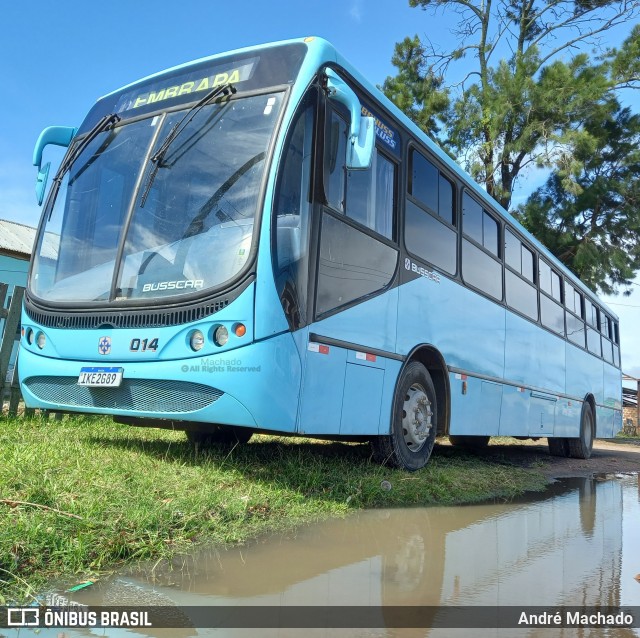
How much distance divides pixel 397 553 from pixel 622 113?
60.4 ft

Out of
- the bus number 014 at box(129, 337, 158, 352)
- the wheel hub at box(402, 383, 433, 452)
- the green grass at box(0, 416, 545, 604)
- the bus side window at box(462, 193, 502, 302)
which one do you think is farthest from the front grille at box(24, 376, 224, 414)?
the bus side window at box(462, 193, 502, 302)

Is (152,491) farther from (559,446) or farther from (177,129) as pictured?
(559,446)

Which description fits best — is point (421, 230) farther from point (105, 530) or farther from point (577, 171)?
point (577, 171)

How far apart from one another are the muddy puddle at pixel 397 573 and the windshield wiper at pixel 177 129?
2.79m

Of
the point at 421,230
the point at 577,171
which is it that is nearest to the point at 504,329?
the point at 421,230

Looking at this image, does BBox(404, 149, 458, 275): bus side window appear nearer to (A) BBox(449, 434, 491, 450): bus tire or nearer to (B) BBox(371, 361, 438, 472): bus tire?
(B) BBox(371, 361, 438, 472): bus tire

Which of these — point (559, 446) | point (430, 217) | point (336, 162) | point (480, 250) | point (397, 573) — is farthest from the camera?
point (559, 446)

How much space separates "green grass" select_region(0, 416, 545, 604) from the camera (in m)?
3.01

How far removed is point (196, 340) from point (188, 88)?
2.22 m

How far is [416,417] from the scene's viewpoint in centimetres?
614

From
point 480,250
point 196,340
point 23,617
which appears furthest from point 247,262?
point 480,250

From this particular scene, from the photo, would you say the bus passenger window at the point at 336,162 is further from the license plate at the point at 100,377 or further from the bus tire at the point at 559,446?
the bus tire at the point at 559,446

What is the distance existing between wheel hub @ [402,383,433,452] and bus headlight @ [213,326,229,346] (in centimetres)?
219

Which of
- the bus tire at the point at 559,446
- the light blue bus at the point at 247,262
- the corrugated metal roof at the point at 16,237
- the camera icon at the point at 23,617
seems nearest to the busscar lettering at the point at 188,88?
the light blue bus at the point at 247,262
